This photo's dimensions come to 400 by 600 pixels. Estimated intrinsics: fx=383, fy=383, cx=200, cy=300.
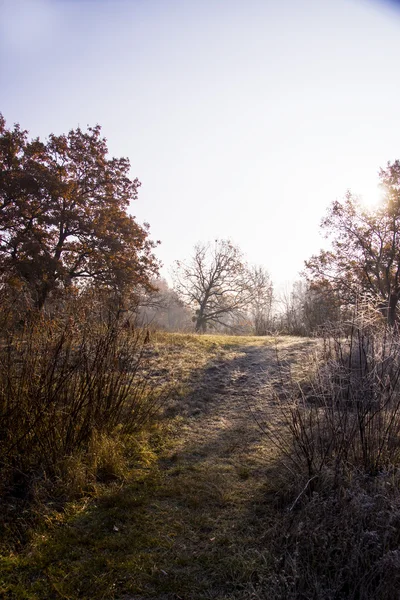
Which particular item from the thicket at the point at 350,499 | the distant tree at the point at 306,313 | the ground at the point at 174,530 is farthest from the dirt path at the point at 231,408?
the distant tree at the point at 306,313

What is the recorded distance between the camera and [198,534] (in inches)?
131

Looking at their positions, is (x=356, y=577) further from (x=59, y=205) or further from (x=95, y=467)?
(x=59, y=205)

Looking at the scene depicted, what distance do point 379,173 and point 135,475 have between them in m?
16.7

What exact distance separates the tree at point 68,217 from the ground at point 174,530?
9.56 meters

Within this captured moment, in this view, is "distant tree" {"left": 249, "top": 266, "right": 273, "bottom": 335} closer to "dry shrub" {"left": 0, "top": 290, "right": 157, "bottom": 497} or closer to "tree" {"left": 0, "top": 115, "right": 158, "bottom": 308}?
"tree" {"left": 0, "top": 115, "right": 158, "bottom": 308}

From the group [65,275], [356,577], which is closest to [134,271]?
[65,275]

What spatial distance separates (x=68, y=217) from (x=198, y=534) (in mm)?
14360

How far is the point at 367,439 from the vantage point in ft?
12.4

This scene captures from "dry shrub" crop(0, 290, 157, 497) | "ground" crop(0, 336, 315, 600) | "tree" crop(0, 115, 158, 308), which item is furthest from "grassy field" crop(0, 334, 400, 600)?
"tree" crop(0, 115, 158, 308)

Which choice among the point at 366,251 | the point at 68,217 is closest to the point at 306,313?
the point at 366,251

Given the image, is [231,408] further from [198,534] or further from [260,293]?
[260,293]

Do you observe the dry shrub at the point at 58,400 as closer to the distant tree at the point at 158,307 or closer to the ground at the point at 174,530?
the ground at the point at 174,530

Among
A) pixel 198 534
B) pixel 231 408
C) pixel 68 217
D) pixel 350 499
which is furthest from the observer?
pixel 68 217

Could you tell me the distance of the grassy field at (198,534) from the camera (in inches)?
102
